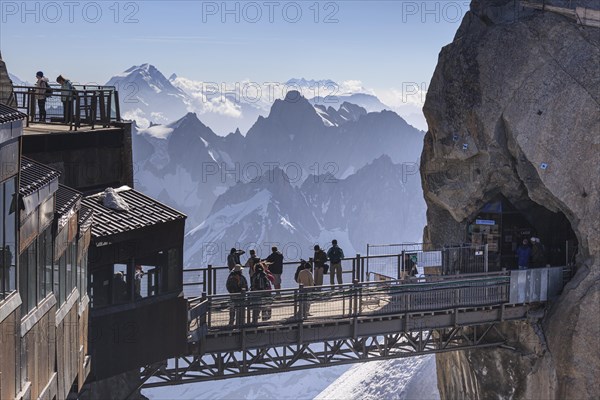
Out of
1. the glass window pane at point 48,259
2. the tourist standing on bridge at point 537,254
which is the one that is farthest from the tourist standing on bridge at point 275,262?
the glass window pane at point 48,259

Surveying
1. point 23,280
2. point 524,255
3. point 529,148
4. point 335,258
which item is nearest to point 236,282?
point 335,258

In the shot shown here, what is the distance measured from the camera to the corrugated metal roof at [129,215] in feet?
83.6

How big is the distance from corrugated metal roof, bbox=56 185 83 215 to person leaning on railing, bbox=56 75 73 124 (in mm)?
13096

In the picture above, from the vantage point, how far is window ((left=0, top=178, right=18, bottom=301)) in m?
13.5

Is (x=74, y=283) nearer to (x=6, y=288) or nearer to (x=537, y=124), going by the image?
(x=6, y=288)

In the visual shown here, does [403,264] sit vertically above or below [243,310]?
above

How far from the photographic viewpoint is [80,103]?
3631 centimetres

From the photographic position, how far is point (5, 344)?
13.9 m

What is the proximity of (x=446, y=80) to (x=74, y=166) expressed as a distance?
794 inches

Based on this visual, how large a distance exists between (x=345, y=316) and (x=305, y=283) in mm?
1815

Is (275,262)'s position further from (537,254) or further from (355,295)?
(537,254)

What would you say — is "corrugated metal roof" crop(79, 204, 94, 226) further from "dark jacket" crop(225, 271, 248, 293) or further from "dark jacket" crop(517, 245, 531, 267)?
"dark jacket" crop(517, 245, 531, 267)

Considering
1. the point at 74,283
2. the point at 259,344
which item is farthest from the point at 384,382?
the point at 74,283

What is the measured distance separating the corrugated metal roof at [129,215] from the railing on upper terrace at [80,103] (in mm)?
5990
